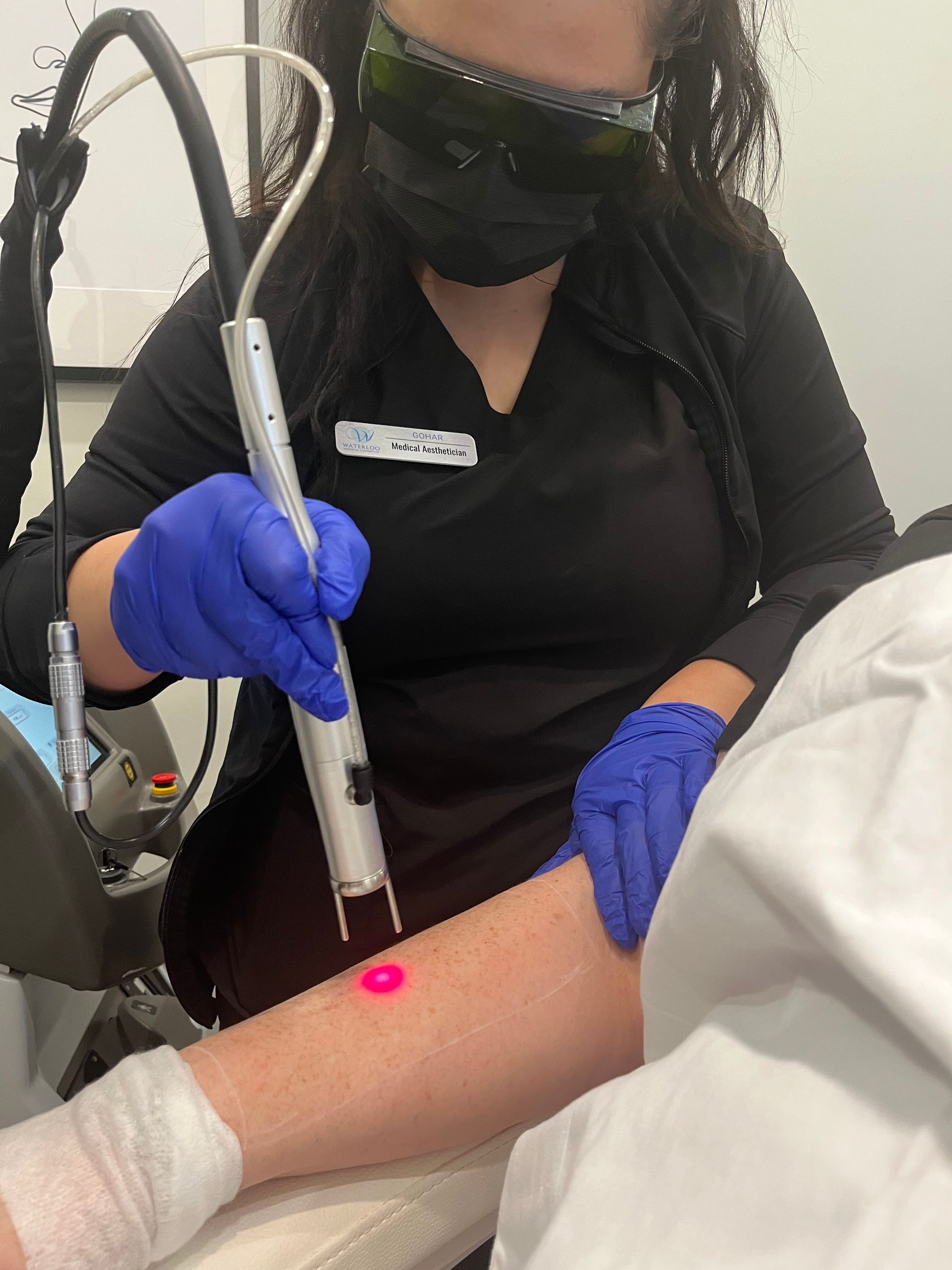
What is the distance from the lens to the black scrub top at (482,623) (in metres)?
0.84

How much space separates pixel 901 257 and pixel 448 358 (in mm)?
1029

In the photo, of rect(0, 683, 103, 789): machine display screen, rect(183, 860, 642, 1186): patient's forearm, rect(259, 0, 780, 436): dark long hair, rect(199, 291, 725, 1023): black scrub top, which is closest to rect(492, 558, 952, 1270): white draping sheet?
rect(183, 860, 642, 1186): patient's forearm

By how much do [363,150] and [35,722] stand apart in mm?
680

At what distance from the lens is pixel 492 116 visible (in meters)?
0.71

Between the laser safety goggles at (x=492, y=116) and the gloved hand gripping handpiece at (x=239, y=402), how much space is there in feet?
0.60

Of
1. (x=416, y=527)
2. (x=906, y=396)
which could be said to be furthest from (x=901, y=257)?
(x=416, y=527)

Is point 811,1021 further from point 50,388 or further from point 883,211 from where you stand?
point 883,211

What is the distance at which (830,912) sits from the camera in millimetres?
288

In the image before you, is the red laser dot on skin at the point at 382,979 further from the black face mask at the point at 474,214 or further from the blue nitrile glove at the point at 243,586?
the black face mask at the point at 474,214

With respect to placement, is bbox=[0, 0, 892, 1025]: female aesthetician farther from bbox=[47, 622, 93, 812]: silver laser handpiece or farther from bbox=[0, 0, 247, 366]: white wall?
bbox=[0, 0, 247, 366]: white wall

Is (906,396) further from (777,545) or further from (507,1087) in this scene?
(507,1087)

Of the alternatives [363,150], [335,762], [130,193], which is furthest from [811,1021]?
[130,193]

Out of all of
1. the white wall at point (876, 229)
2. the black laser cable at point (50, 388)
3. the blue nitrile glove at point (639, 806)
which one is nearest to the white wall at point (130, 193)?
the white wall at point (876, 229)

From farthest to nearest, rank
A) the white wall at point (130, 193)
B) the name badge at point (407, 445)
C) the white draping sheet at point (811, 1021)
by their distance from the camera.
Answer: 1. the white wall at point (130, 193)
2. the name badge at point (407, 445)
3. the white draping sheet at point (811, 1021)
